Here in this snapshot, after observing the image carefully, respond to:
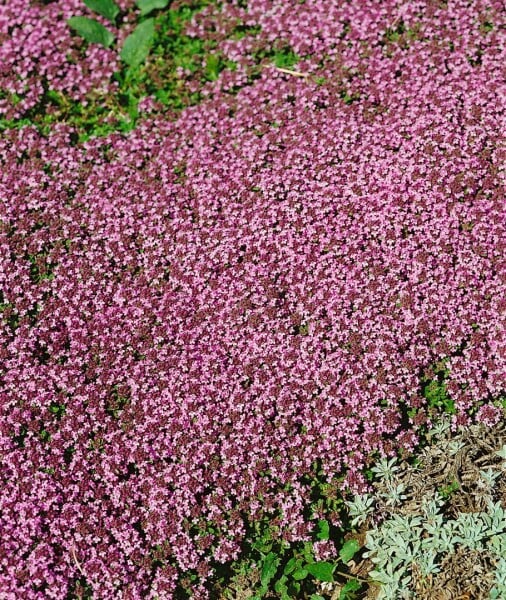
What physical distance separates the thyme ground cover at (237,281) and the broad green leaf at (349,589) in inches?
7.0

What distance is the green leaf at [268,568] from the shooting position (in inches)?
215

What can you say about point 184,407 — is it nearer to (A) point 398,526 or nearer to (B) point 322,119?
(A) point 398,526

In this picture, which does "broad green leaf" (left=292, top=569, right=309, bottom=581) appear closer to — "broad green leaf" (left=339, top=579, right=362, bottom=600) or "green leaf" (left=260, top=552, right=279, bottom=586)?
"green leaf" (left=260, top=552, right=279, bottom=586)

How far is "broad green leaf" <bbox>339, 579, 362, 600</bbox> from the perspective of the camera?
5520 millimetres

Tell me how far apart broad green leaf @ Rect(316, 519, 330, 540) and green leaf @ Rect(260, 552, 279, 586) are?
371 millimetres

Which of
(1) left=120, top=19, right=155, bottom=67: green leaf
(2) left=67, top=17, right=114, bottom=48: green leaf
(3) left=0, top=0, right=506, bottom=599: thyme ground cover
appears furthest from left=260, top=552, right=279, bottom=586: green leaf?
(2) left=67, top=17, right=114, bottom=48: green leaf

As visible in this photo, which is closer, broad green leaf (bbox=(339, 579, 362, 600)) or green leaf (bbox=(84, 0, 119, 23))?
broad green leaf (bbox=(339, 579, 362, 600))

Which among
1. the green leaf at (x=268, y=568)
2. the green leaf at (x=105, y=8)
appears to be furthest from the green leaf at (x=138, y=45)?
the green leaf at (x=268, y=568)

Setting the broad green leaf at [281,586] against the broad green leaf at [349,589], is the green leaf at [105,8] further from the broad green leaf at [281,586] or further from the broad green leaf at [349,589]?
the broad green leaf at [349,589]

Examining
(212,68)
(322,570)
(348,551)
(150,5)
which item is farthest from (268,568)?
(150,5)

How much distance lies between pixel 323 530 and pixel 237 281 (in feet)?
7.07

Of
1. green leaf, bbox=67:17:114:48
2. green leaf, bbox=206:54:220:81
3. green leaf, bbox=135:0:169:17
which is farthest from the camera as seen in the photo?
green leaf, bbox=135:0:169:17

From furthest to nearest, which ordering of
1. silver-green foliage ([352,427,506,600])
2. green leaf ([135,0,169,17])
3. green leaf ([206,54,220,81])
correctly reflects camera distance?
1. green leaf ([135,0,169,17])
2. green leaf ([206,54,220,81])
3. silver-green foliage ([352,427,506,600])

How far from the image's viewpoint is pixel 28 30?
7961 mm
